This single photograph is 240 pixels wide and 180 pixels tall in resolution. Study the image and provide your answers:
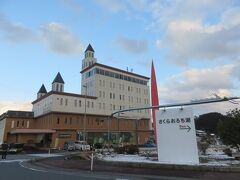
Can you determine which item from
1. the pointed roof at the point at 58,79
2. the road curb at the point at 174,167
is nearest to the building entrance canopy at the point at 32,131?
the pointed roof at the point at 58,79

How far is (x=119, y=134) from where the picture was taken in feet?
249

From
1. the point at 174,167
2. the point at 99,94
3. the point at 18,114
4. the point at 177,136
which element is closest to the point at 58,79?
the point at 18,114

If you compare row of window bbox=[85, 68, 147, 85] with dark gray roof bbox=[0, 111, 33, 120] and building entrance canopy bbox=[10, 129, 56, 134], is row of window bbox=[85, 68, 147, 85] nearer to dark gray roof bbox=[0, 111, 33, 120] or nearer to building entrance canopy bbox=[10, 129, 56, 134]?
dark gray roof bbox=[0, 111, 33, 120]

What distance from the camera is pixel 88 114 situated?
7006 centimetres

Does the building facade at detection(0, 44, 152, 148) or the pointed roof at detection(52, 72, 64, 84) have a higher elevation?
the pointed roof at detection(52, 72, 64, 84)

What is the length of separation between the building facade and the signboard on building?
135 feet

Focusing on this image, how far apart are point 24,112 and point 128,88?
31.5 meters

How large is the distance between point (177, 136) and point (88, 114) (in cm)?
5417

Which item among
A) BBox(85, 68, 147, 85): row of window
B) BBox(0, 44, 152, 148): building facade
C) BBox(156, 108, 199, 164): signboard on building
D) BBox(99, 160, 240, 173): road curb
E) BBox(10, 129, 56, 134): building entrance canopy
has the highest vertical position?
BBox(85, 68, 147, 85): row of window

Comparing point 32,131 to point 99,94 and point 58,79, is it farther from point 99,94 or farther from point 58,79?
point 58,79

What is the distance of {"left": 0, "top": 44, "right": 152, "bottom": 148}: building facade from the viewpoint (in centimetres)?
6544

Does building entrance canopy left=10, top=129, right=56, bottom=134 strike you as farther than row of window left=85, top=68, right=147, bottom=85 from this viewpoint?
No

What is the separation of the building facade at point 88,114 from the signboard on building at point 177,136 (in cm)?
4114

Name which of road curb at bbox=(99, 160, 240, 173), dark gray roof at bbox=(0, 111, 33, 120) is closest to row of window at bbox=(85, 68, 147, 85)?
dark gray roof at bbox=(0, 111, 33, 120)
